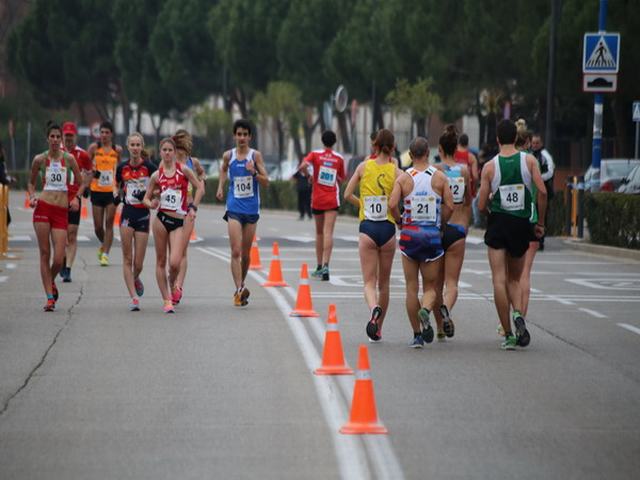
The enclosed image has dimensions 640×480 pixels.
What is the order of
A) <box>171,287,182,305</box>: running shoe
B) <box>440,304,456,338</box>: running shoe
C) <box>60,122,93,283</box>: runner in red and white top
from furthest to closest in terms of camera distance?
<box>60,122,93,283</box>: runner in red and white top < <box>171,287,182,305</box>: running shoe < <box>440,304,456,338</box>: running shoe

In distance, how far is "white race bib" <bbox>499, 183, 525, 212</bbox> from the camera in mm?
13883

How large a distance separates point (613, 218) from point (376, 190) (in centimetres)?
1506

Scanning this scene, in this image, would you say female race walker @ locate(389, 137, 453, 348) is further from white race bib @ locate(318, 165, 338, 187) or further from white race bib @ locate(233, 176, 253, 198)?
white race bib @ locate(318, 165, 338, 187)

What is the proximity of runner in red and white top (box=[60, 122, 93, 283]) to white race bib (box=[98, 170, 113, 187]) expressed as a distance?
4.90ft

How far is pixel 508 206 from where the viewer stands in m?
13.9

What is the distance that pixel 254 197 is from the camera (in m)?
17.5

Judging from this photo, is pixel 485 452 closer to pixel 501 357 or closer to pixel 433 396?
pixel 433 396

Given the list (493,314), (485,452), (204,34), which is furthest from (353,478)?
(204,34)

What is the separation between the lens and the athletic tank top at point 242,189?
1741 centimetres

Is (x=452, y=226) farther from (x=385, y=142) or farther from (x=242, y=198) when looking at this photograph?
(x=242, y=198)

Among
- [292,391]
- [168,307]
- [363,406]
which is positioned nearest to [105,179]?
[168,307]

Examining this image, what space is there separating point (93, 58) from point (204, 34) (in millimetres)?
10771

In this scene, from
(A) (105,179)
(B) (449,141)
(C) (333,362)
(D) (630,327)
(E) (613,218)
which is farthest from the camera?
(E) (613,218)

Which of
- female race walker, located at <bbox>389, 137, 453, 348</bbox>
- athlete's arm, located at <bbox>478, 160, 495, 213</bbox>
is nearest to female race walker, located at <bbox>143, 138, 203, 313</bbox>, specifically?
female race walker, located at <bbox>389, 137, 453, 348</bbox>
